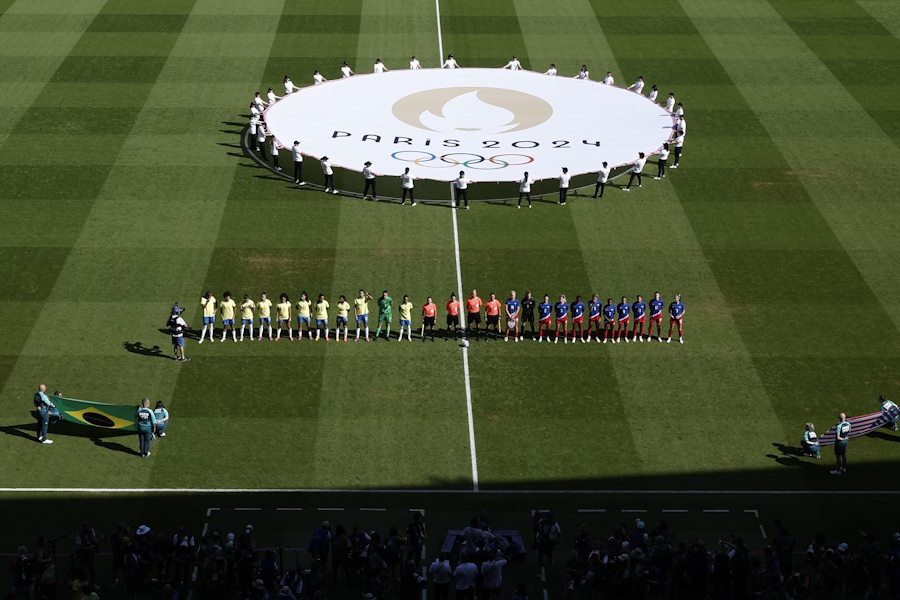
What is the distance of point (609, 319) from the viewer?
38.2 meters

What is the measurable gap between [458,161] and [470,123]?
4.36 m

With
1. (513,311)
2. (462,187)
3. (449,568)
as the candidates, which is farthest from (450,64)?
(449,568)

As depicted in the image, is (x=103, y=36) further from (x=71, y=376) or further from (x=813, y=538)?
(x=813, y=538)

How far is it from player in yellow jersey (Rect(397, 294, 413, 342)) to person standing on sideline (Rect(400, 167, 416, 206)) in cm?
895

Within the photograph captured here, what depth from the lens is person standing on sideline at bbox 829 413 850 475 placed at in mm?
32156

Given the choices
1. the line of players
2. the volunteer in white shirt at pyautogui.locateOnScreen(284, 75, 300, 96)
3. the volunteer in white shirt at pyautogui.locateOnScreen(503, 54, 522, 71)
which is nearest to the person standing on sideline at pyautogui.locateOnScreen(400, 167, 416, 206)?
the line of players

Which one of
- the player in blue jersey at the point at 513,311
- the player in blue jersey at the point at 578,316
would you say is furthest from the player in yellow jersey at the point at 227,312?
the player in blue jersey at the point at 578,316

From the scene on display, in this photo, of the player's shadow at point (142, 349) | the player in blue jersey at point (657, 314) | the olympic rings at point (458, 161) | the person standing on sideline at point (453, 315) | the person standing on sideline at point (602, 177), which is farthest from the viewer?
the olympic rings at point (458, 161)

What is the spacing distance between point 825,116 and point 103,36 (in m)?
34.6

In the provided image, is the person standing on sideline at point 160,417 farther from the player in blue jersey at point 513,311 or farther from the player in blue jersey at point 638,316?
the player in blue jersey at point 638,316

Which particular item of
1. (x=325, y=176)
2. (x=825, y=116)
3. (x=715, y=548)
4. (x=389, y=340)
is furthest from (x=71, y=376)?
(x=825, y=116)

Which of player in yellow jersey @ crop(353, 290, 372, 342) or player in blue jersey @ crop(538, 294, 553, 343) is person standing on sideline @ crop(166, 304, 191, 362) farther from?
player in blue jersey @ crop(538, 294, 553, 343)

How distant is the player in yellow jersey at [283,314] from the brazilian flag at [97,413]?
252 inches

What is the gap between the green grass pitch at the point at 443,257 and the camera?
3322 centimetres
